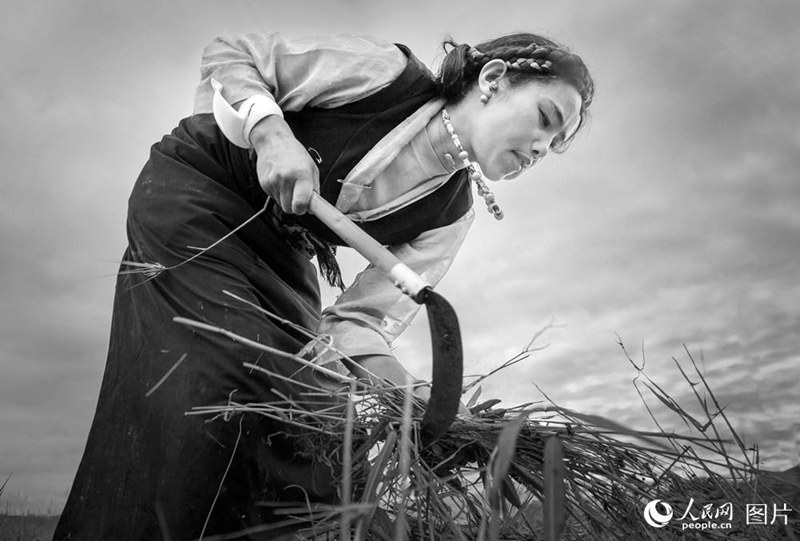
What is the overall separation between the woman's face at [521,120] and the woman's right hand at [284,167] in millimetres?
560

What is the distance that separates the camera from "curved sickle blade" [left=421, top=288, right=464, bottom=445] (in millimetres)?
1356

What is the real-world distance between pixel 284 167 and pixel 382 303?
2.09ft

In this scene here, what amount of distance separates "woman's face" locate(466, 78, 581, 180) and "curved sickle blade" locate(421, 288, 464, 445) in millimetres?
768

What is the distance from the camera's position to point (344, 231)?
1.51 meters

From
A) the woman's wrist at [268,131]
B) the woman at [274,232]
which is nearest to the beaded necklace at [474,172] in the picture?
the woman at [274,232]

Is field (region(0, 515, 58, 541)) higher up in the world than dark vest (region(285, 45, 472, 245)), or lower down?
lower down

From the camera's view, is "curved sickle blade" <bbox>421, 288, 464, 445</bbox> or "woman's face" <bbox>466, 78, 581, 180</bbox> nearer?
"curved sickle blade" <bbox>421, 288, 464, 445</bbox>

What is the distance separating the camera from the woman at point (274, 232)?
62.1 inches

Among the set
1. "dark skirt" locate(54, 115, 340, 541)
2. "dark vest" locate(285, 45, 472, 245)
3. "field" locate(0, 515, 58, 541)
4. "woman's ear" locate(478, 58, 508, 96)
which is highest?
"woman's ear" locate(478, 58, 508, 96)

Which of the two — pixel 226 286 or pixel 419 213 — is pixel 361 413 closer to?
pixel 226 286

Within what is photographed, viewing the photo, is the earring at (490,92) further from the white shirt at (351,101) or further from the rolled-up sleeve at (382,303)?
the rolled-up sleeve at (382,303)

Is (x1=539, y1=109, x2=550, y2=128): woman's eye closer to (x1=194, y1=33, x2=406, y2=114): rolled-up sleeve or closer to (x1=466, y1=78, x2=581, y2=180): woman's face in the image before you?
(x1=466, y1=78, x2=581, y2=180): woman's face

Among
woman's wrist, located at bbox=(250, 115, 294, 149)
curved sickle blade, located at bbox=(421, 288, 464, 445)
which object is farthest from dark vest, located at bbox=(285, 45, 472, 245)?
curved sickle blade, located at bbox=(421, 288, 464, 445)

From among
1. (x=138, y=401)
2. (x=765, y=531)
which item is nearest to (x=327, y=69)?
(x=138, y=401)
